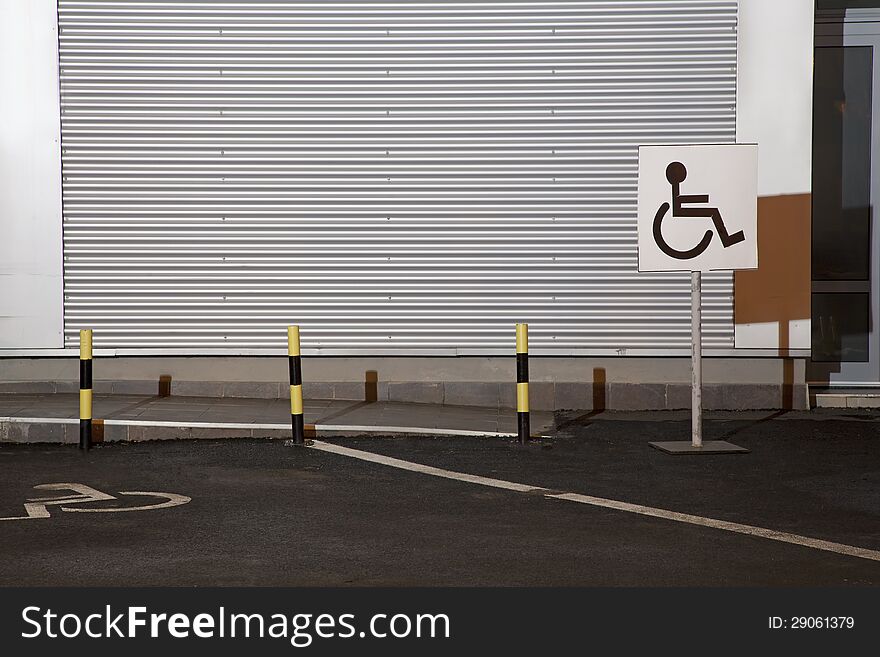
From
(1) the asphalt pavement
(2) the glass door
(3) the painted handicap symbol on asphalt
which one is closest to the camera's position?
(1) the asphalt pavement

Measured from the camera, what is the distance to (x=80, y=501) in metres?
8.49

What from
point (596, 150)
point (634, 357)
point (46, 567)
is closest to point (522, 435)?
point (634, 357)

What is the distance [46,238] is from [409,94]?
4.29 metres

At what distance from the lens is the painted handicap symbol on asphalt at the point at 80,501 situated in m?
8.11

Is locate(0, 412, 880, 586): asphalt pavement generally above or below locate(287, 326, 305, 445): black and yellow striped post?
below

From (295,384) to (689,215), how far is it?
364 cm

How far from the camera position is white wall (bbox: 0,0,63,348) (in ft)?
45.3

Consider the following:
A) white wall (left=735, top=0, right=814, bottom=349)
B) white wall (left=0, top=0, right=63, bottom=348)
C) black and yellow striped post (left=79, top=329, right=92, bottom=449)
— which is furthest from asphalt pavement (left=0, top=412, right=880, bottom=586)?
white wall (left=735, top=0, right=814, bottom=349)

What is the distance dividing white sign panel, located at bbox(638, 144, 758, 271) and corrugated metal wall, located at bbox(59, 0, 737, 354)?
10.6ft

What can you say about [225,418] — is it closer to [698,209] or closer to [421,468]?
[421,468]

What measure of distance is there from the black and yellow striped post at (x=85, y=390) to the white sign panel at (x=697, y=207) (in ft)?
15.7

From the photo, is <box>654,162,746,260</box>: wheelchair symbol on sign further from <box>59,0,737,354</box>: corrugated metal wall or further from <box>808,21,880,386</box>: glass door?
<box>808,21,880,386</box>: glass door

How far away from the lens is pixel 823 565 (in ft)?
21.2

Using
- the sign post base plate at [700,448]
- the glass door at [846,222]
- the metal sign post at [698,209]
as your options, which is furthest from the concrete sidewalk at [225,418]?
the glass door at [846,222]
